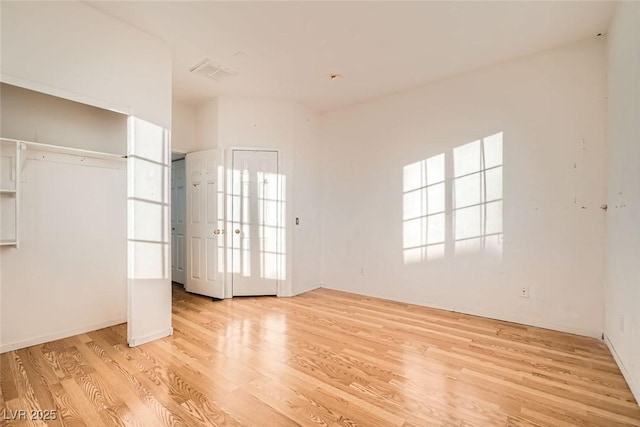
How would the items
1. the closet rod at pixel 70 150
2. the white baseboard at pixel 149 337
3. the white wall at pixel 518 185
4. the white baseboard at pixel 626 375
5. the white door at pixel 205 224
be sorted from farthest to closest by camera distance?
the white door at pixel 205 224
the white wall at pixel 518 185
the white baseboard at pixel 149 337
the closet rod at pixel 70 150
the white baseboard at pixel 626 375

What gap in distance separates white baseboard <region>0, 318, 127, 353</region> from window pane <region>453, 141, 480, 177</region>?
14.3 feet

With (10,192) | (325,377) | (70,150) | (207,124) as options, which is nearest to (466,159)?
(325,377)

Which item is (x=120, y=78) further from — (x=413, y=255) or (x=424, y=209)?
(x=413, y=255)

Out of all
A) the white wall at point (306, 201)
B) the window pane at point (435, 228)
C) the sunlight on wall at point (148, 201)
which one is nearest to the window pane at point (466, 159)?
the window pane at point (435, 228)

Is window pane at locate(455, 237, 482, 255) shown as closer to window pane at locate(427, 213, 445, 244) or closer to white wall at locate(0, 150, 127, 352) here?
window pane at locate(427, 213, 445, 244)

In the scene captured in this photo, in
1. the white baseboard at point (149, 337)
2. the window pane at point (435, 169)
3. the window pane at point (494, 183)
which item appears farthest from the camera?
the window pane at point (435, 169)

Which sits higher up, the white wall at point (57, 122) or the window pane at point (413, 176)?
the white wall at point (57, 122)

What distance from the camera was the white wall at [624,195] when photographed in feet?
6.40

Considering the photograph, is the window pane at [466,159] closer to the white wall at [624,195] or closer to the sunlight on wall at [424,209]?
the sunlight on wall at [424,209]

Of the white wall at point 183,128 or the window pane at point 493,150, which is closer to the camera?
the window pane at point 493,150

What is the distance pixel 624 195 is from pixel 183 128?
526cm

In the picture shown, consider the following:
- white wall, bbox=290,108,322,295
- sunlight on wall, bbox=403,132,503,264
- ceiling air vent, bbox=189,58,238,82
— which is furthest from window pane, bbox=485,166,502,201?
ceiling air vent, bbox=189,58,238,82

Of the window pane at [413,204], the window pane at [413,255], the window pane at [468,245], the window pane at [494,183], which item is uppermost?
the window pane at [494,183]

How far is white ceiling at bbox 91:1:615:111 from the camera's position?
7.96 ft
